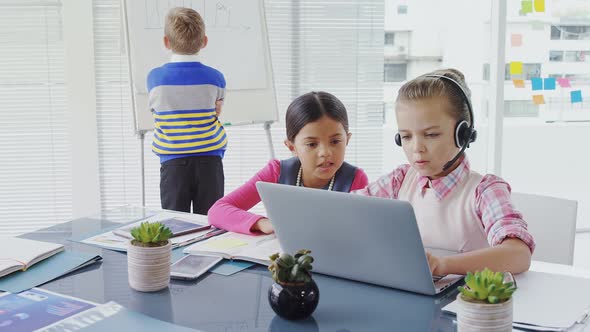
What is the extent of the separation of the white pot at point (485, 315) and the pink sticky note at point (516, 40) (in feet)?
10.6

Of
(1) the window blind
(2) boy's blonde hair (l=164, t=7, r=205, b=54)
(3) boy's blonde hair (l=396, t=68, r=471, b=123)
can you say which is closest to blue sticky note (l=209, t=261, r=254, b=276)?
(3) boy's blonde hair (l=396, t=68, r=471, b=123)

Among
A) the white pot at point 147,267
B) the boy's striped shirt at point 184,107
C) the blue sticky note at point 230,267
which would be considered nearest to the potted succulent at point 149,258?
the white pot at point 147,267

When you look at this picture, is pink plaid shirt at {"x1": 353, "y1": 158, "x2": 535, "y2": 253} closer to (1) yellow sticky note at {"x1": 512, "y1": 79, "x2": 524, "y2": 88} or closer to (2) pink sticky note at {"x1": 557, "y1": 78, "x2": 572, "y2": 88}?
(1) yellow sticky note at {"x1": 512, "y1": 79, "x2": 524, "y2": 88}

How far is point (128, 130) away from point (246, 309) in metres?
2.60

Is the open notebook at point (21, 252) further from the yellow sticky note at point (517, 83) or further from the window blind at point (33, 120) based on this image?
the yellow sticky note at point (517, 83)

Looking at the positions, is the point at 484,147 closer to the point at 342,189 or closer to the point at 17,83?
the point at 342,189

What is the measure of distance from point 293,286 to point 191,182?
1776 mm

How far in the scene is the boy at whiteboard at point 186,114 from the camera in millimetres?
2570

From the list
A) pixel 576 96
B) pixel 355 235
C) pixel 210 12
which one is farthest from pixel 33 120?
pixel 576 96

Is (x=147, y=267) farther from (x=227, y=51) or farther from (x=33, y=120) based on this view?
(x=33, y=120)

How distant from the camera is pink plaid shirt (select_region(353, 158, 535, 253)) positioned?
119 centimetres

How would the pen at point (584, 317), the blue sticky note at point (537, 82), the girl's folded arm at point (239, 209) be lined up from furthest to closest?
the blue sticky note at point (537, 82) → the girl's folded arm at point (239, 209) → the pen at point (584, 317)

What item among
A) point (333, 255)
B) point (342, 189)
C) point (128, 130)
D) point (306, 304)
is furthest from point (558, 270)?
point (128, 130)

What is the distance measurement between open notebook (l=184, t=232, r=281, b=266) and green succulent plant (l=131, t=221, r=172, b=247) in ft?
0.71
